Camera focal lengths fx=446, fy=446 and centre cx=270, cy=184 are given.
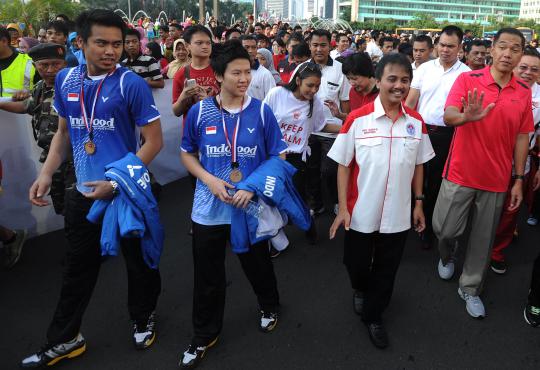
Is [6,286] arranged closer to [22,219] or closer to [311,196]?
[22,219]

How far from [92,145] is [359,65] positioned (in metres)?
2.72

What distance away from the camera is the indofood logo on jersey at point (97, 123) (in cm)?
243

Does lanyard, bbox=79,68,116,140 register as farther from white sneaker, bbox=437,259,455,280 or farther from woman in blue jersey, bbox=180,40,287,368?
white sneaker, bbox=437,259,455,280

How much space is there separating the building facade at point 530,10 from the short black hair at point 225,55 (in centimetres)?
15613

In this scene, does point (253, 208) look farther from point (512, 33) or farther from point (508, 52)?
point (512, 33)

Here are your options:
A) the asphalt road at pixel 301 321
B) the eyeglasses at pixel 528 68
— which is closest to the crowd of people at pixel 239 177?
the asphalt road at pixel 301 321

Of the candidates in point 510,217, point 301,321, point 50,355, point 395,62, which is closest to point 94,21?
point 395,62

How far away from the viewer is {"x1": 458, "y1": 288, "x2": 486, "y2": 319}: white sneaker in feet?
10.5

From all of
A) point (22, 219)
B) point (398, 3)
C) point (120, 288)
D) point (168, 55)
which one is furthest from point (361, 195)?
point (398, 3)

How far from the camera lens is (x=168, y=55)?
9.66m

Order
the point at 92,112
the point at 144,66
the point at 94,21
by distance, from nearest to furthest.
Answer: the point at 94,21
the point at 92,112
the point at 144,66

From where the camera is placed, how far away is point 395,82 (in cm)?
261

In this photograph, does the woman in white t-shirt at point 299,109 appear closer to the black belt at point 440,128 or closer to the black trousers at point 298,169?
the black trousers at point 298,169

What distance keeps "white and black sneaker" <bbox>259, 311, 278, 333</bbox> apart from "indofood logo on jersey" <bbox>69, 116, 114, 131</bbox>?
5.15 ft
